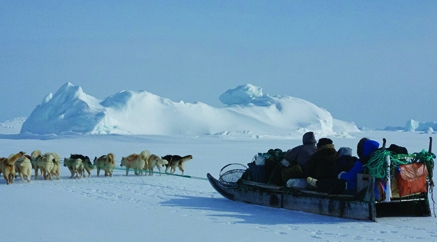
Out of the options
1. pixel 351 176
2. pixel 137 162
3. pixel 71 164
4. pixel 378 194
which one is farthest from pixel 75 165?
pixel 378 194

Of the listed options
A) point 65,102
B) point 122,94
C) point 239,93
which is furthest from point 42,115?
point 239,93

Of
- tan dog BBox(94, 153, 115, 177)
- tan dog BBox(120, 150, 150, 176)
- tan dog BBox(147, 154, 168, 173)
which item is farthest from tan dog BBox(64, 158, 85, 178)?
tan dog BBox(147, 154, 168, 173)

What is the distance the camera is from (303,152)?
7789mm

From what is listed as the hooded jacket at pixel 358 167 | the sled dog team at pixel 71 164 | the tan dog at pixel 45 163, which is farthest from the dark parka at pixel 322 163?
the tan dog at pixel 45 163

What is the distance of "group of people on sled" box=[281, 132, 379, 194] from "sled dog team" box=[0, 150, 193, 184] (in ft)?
18.5

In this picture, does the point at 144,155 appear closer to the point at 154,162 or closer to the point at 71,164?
the point at 154,162

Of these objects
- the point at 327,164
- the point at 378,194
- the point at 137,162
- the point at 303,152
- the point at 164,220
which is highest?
the point at 303,152

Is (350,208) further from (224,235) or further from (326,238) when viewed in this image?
(224,235)

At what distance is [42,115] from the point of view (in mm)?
55156

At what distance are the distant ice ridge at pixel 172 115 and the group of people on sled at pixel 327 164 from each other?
138ft

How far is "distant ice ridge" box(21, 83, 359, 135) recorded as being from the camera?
5169 centimetres

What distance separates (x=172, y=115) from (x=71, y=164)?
52.0 m

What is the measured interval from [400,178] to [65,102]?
51.2 m

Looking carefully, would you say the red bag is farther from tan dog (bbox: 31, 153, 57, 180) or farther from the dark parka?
tan dog (bbox: 31, 153, 57, 180)
